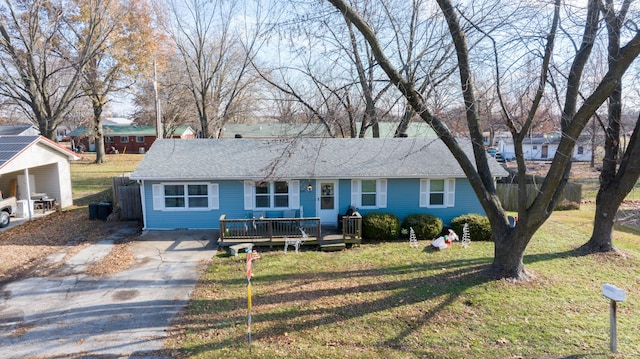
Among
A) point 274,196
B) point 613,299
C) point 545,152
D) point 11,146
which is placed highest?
point 11,146

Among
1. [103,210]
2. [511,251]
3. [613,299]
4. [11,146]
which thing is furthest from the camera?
[103,210]

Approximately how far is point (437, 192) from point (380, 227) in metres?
3.24

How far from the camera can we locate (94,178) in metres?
27.8

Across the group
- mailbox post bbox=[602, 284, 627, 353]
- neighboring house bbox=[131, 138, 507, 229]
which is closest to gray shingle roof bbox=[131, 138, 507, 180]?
neighboring house bbox=[131, 138, 507, 229]

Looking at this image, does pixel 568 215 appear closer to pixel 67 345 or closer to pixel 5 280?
pixel 67 345

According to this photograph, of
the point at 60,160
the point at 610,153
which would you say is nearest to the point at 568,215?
the point at 610,153

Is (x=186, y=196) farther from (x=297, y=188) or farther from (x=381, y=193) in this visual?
(x=381, y=193)

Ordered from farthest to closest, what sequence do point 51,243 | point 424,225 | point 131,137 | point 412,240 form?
point 131,137 → point 424,225 → point 412,240 → point 51,243

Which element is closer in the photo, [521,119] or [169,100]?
[521,119]

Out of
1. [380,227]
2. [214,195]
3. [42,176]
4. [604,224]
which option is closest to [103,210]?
[42,176]

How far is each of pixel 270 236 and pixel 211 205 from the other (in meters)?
3.33

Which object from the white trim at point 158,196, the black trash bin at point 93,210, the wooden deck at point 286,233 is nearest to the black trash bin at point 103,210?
the black trash bin at point 93,210

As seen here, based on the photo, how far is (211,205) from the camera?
48.7 ft

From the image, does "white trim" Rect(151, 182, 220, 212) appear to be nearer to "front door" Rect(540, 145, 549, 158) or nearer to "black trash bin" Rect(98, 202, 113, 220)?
"black trash bin" Rect(98, 202, 113, 220)
